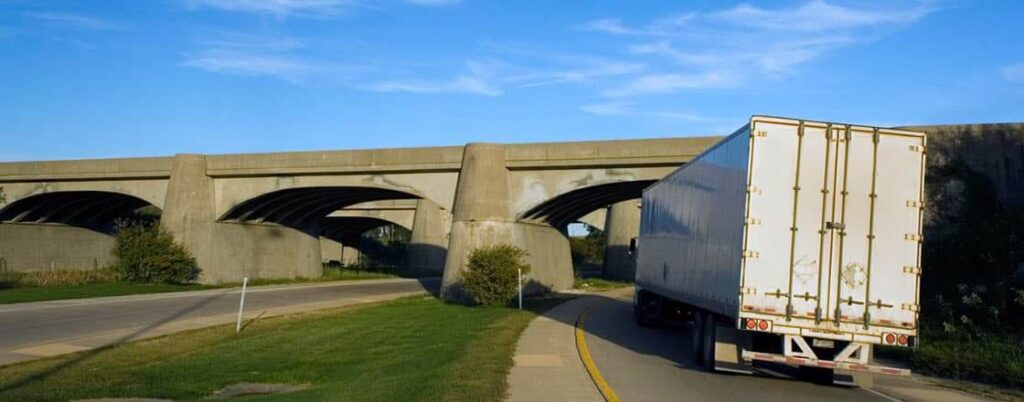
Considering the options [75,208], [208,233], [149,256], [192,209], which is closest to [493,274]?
[149,256]

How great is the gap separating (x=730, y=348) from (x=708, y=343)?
897mm

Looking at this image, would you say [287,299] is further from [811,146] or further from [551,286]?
[811,146]

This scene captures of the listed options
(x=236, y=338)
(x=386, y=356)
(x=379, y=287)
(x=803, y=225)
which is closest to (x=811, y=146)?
(x=803, y=225)

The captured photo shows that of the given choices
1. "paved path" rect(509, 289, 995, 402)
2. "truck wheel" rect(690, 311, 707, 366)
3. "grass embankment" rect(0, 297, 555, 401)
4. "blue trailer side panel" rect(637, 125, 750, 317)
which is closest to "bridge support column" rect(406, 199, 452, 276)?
"grass embankment" rect(0, 297, 555, 401)

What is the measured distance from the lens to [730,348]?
1477 cm

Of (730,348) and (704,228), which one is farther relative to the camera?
(704,228)

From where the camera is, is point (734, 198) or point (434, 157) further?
point (434, 157)

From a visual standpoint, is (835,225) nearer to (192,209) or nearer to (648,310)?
(648,310)

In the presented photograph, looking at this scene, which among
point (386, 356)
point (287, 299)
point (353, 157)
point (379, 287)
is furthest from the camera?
point (379, 287)

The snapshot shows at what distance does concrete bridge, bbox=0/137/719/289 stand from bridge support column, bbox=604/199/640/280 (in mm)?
93

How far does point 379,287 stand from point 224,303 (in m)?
16.7

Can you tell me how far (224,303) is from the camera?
34.6 meters

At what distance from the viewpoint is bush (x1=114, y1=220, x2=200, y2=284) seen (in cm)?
4500

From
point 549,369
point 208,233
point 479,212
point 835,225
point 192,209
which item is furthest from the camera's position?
point 208,233
